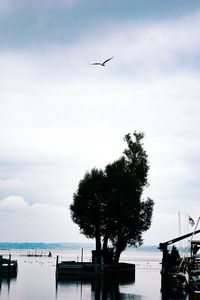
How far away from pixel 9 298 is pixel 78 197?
118ft

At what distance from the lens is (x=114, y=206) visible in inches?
2817

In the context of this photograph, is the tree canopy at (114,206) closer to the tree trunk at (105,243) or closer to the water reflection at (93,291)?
the tree trunk at (105,243)

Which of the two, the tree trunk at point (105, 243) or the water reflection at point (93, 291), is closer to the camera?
the water reflection at point (93, 291)

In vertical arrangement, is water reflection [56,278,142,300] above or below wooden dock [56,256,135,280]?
below

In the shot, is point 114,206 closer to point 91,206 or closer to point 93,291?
point 91,206

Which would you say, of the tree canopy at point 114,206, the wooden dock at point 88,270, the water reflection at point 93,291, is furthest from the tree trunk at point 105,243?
the water reflection at point 93,291

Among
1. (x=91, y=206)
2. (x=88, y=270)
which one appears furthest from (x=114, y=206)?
(x=88, y=270)

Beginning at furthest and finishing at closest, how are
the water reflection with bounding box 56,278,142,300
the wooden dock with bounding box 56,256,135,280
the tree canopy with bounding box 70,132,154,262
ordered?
the tree canopy with bounding box 70,132,154,262, the wooden dock with bounding box 56,256,135,280, the water reflection with bounding box 56,278,142,300

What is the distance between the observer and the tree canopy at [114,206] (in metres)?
71.5

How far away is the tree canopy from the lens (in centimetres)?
7150

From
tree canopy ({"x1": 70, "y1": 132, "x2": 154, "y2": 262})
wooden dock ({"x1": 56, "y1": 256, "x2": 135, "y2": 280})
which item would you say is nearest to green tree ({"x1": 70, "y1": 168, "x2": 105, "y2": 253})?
tree canopy ({"x1": 70, "y1": 132, "x2": 154, "y2": 262})

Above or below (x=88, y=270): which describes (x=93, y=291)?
below

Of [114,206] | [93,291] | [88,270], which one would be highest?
[114,206]

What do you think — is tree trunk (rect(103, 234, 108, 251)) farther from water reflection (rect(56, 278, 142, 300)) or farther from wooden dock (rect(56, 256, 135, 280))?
water reflection (rect(56, 278, 142, 300))
